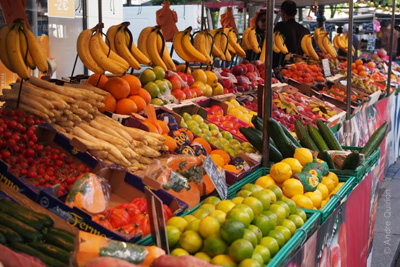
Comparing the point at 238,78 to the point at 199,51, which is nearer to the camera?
the point at 199,51

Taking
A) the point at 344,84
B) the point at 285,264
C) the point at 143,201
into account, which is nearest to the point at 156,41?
the point at 143,201

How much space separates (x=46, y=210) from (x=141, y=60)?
84.6 inches

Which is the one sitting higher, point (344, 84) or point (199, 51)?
point (199, 51)

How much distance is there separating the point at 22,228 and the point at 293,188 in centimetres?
162

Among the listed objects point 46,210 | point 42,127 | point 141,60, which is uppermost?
point 141,60

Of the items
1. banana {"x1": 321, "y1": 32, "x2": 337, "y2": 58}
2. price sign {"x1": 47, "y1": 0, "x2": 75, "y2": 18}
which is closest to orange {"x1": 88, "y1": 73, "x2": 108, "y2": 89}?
price sign {"x1": 47, "y1": 0, "x2": 75, "y2": 18}

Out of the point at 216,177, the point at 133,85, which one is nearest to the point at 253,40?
the point at 133,85

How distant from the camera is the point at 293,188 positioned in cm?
323

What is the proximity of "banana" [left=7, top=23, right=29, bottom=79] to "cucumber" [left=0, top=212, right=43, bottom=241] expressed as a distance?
1271mm

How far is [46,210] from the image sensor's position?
8.27ft

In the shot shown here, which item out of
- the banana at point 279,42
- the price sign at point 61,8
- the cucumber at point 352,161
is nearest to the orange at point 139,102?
the cucumber at point 352,161

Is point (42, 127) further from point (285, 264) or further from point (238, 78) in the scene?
point (238, 78)

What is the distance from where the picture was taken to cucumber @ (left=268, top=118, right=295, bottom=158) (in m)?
3.91

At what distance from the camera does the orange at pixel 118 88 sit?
3891mm
